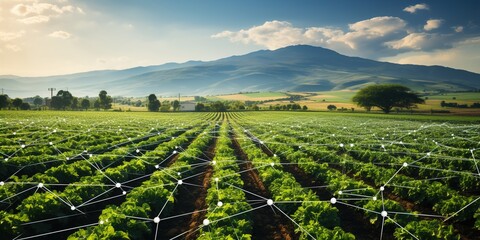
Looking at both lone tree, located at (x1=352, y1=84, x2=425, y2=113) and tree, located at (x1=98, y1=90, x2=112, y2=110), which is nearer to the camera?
lone tree, located at (x1=352, y1=84, x2=425, y2=113)

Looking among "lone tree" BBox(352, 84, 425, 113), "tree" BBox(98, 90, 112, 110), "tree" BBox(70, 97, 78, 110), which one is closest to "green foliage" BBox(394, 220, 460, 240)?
"lone tree" BBox(352, 84, 425, 113)

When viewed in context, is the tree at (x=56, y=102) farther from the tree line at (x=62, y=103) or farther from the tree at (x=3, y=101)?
the tree at (x=3, y=101)

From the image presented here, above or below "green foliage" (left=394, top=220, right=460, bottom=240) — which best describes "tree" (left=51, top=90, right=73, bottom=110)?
above

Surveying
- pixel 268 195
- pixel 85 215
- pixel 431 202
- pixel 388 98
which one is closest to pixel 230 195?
pixel 268 195

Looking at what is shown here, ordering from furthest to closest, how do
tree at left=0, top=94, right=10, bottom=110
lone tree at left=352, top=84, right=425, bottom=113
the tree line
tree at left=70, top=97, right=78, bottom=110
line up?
tree at left=70, top=97, right=78, bottom=110 < the tree line < tree at left=0, top=94, right=10, bottom=110 < lone tree at left=352, top=84, right=425, bottom=113

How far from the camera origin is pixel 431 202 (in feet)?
40.4

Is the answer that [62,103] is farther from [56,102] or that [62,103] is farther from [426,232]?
[426,232]

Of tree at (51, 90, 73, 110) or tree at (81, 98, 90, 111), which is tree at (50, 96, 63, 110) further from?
tree at (81, 98, 90, 111)

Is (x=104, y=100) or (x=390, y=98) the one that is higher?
(x=104, y=100)

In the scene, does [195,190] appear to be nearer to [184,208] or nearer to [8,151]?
[184,208]

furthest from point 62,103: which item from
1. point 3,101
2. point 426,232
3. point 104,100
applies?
point 426,232

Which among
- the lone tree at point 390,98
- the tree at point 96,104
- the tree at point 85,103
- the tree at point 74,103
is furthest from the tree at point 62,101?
the lone tree at point 390,98

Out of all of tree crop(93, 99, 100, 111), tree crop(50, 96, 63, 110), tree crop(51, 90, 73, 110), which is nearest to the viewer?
tree crop(50, 96, 63, 110)

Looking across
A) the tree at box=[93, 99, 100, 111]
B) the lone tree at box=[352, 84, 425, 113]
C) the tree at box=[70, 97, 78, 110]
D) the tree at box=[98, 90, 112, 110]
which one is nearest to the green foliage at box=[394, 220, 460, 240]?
the lone tree at box=[352, 84, 425, 113]
